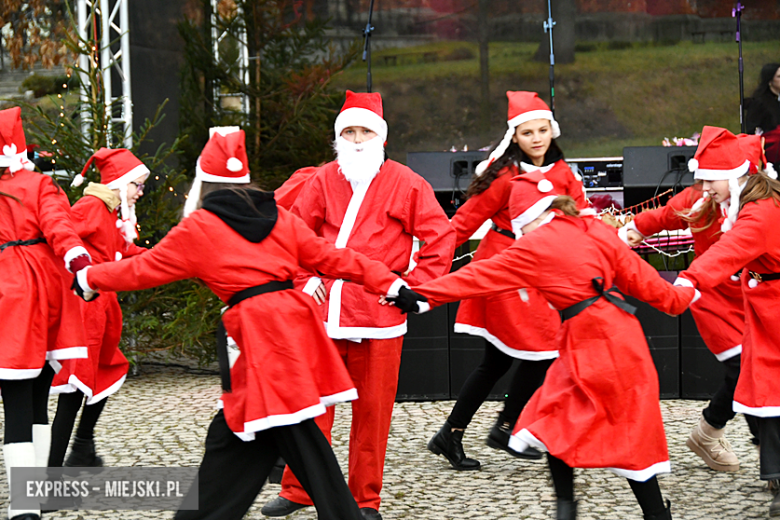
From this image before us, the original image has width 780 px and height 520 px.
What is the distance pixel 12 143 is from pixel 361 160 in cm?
148

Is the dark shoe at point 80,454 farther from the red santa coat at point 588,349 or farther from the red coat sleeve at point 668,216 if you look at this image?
the red coat sleeve at point 668,216

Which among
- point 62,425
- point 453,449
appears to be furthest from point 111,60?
point 453,449

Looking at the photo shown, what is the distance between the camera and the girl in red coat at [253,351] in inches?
109

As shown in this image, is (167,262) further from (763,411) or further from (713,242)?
(713,242)

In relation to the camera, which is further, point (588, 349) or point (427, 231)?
point (427, 231)

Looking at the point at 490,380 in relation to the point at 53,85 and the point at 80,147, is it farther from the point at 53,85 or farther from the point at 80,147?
the point at 53,85

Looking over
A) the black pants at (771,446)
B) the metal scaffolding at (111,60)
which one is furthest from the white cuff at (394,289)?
the metal scaffolding at (111,60)

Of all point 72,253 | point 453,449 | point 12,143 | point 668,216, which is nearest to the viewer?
point 72,253

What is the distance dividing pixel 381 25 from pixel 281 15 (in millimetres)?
8000

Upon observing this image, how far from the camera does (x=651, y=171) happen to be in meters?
7.48

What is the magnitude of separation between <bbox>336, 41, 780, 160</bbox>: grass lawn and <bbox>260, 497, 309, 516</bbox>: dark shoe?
12445 mm

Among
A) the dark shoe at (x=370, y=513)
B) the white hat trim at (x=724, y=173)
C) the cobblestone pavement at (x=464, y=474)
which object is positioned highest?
the white hat trim at (x=724, y=173)

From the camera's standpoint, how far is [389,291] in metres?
3.05

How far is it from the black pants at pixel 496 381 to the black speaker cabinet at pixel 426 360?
1.36 metres
